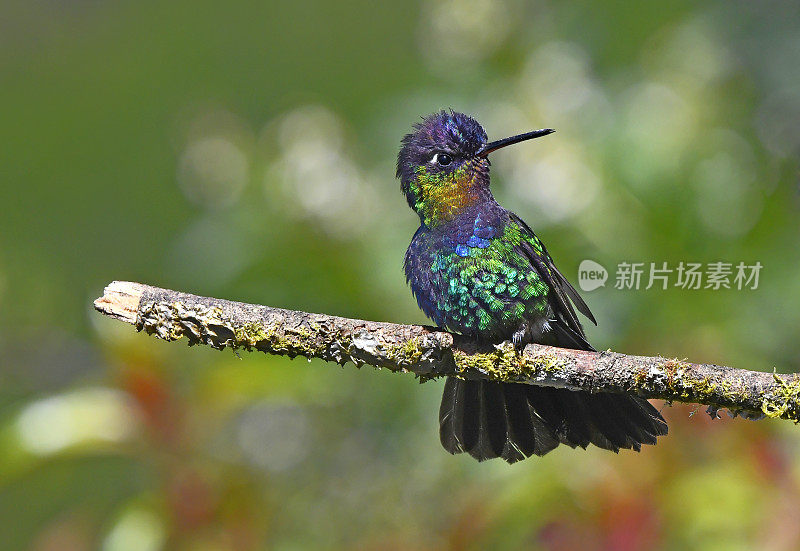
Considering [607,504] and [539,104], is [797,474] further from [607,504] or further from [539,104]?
[539,104]

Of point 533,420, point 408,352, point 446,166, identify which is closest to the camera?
point 408,352

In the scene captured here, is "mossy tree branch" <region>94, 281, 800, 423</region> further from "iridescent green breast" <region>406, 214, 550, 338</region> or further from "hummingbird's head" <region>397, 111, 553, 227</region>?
"hummingbird's head" <region>397, 111, 553, 227</region>

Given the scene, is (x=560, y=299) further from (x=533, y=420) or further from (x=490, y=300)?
(x=533, y=420)

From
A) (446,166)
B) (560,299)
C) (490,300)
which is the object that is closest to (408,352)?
(490,300)

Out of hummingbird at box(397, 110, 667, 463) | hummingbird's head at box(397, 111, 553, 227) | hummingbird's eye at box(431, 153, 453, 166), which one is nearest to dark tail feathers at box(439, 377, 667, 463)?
hummingbird at box(397, 110, 667, 463)

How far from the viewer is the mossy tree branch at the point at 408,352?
2.60 metres

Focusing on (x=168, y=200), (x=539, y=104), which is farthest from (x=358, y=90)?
(x=539, y=104)

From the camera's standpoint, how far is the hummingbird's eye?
3.71 meters

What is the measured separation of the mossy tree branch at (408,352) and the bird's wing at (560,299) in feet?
1.57

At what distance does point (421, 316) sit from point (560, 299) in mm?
944

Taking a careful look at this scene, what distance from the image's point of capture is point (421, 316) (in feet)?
14.0

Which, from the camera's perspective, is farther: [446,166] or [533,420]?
[446,166]

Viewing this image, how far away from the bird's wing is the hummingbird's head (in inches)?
11.7

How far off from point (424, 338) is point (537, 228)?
55.7 inches
